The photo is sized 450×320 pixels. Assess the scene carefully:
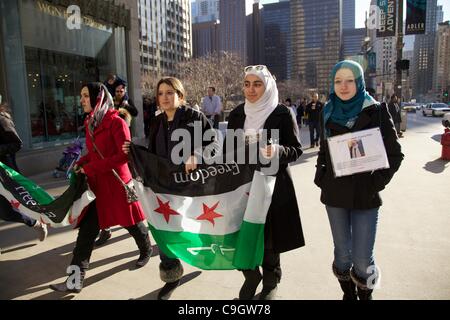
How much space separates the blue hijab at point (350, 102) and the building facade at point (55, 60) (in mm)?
8591

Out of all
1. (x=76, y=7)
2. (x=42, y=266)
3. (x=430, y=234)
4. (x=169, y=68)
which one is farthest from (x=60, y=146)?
(x=169, y=68)

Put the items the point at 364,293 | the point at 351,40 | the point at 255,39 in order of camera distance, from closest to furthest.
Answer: the point at 364,293, the point at 351,40, the point at 255,39

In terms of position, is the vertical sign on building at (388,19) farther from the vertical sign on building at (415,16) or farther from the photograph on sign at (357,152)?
the photograph on sign at (357,152)

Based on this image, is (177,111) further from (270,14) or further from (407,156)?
(270,14)

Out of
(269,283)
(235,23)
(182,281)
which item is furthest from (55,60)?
(235,23)

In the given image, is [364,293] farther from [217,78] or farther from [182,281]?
[217,78]

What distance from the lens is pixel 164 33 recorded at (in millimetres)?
122000

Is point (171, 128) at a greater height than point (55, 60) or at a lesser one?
lesser

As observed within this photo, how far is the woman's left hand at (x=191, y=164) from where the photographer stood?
316 cm

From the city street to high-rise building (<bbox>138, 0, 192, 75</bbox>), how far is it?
103600mm

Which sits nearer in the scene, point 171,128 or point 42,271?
point 171,128

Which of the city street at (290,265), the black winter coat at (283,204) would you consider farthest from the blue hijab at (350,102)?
the city street at (290,265)

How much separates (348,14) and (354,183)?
117957mm

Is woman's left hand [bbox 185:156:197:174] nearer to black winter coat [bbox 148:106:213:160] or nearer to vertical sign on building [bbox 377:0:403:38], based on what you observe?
black winter coat [bbox 148:106:213:160]
